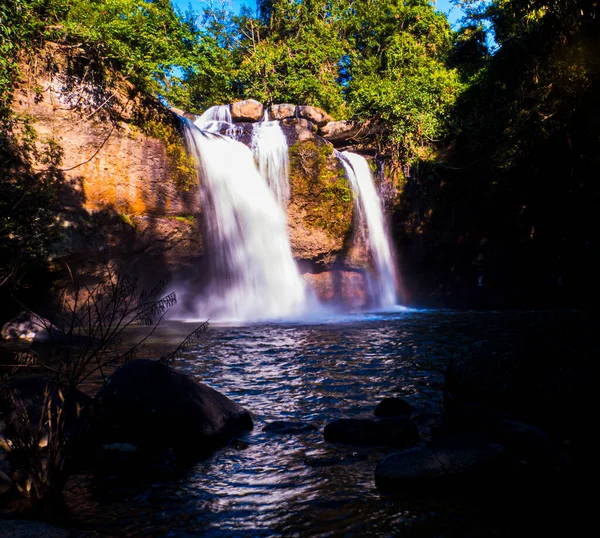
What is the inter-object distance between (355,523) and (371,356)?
5592mm

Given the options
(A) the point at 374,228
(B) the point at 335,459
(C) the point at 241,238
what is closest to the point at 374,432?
(B) the point at 335,459

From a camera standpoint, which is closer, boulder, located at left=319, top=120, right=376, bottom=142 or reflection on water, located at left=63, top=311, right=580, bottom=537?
reflection on water, located at left=63, top=311, right=580, bottom=537

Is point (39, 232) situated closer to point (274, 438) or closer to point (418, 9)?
point (274, 438)

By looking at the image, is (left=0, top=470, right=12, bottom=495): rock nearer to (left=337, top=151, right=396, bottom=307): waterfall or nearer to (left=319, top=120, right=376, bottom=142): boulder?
(left=337, top=151, right=396, bottom=307): waterfall

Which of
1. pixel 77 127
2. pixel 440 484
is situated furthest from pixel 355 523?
pixel 77 127

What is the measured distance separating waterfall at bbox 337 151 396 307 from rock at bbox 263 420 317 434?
15551 millimetres

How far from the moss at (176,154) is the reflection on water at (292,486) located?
28.0 feet

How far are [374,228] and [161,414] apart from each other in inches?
662

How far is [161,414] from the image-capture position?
434cm

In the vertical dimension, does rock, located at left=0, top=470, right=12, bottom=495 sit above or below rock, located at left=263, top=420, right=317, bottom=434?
above

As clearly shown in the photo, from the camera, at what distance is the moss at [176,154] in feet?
47.2

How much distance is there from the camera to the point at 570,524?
285 cm

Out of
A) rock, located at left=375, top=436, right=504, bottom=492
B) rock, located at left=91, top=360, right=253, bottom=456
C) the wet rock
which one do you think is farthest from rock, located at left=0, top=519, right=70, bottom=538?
rock, located at left=375, top=436, right=504, bottom=492

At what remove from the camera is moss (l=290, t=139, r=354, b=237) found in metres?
18.1
